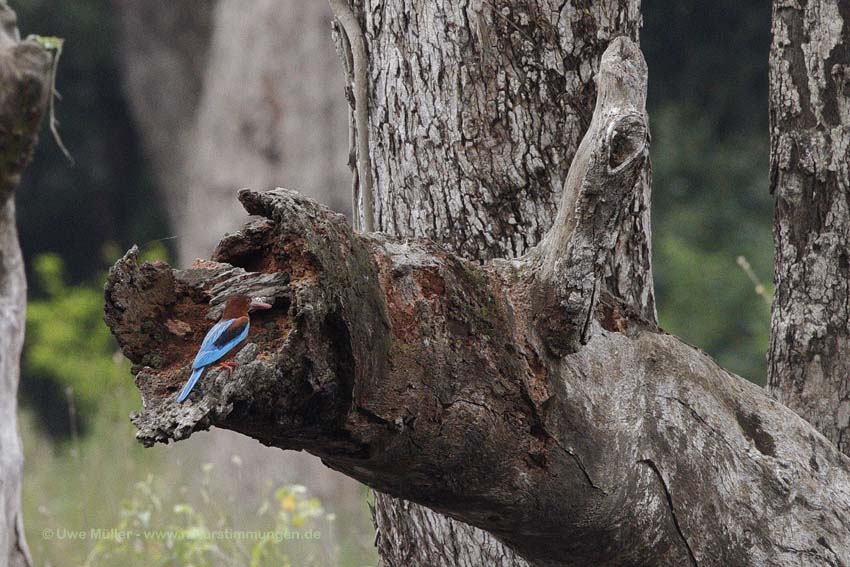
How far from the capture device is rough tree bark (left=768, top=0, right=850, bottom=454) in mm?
2836

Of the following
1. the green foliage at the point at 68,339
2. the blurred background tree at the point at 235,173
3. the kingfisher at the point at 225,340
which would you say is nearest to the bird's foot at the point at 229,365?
the kingfisher at the point at 225,340

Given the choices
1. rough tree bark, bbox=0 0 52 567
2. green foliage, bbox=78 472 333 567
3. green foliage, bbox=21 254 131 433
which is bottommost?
green foliage, bbox=21 254 131 433

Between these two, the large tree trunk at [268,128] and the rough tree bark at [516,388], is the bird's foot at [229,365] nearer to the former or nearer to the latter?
the rough tree bark at [516,388]

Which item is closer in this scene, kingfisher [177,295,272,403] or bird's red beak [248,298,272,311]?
kingfisher [177,295,272,403]

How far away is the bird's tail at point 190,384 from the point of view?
1.56 m

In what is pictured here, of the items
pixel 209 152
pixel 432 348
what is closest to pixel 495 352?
pixel 432 348

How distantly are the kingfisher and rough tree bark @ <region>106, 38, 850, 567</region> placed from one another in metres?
0.02

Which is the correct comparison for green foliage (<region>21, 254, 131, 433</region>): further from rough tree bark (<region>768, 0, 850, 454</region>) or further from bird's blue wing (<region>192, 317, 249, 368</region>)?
bird's blue wing (<region>192, 317, 249, 368</region>)

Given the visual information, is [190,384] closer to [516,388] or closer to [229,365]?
[229,365]

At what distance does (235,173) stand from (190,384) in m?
7.98

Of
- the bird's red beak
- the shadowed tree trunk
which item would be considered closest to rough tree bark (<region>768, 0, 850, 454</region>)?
the bird's red beak

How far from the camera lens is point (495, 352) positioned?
191 centimetres

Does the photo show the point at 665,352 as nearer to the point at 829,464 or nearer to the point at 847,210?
the point at 829,464

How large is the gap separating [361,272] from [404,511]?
1.12m
